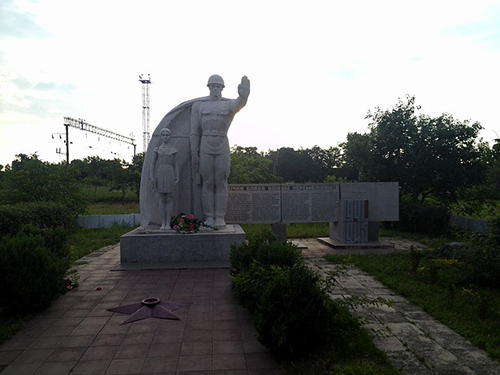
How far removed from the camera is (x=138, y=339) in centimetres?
375

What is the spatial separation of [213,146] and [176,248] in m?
2.12

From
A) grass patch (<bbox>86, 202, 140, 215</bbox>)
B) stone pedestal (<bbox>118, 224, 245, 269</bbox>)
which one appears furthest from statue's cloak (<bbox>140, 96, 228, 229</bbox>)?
grass patch (<bbox>86, 202, 140, 215</bbox>)

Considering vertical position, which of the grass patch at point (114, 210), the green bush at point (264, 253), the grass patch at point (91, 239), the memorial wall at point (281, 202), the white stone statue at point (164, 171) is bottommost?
the grass patch at point (91, 239)

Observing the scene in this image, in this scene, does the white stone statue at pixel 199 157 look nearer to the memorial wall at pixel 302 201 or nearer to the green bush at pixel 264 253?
the memorial wall at pixel 302 201

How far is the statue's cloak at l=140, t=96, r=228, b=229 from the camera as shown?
811 cm

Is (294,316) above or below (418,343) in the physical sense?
above

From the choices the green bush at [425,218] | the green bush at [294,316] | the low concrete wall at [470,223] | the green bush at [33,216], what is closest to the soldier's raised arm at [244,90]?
the green bush at [294,316]

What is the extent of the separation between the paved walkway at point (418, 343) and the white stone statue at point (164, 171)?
12.1ft

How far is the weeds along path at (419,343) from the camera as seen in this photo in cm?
318

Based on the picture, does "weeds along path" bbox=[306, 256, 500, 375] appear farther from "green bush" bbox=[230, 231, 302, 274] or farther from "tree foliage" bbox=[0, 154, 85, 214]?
"tree foliage" bbox=[0, 154, 85, 214]

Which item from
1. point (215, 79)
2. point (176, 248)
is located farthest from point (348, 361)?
point (215, 79)

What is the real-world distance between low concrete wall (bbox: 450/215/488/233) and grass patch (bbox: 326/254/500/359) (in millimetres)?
4450

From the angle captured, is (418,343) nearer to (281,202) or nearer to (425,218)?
(281,202)

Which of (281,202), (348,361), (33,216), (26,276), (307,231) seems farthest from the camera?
(307,231)
